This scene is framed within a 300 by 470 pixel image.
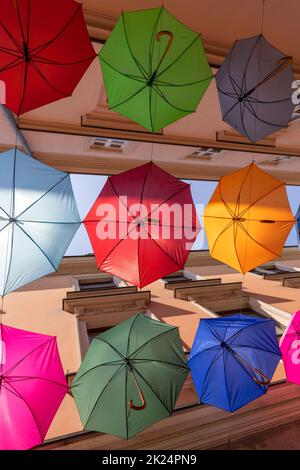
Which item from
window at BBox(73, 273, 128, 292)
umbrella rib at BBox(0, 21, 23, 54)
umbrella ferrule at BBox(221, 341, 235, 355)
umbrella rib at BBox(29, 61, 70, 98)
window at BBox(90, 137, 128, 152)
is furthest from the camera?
window at BBox(73, 273, 128, 292)

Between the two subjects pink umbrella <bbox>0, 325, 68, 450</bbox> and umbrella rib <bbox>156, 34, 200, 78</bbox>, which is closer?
pink umbrella <bbox>0, 325, 68, 450</bbox>

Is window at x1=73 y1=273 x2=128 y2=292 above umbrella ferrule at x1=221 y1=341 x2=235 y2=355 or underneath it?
above

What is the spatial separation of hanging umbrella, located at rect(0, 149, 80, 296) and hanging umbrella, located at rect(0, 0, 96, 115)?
3.99 feet

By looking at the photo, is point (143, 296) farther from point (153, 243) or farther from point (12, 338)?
point (12, 338)

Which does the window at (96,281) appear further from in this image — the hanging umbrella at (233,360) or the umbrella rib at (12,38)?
the umbrella rib at (12,38)

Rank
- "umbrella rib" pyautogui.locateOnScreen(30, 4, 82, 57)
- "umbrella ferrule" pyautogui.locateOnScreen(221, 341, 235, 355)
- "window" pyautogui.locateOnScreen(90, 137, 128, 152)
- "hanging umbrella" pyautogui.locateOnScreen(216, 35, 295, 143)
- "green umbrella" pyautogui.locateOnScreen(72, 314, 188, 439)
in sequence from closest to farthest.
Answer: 1. "umbrella rib" pyautogui.locateOnScreen(30, 4, 82, 57)
2. "green umbrella" pyautogui.locateOnScreen(72, 314, 188, 439)
3. "hanging umbrella" pyautogui.locateOnScreen(216, 35, 295, 143)
4. "umbrella ferrule" pyautogui.locateOnScreen(221, 341, 235, 355)
5. "window" pyautogui.locateOnScreen(90, 137, 128, 152)

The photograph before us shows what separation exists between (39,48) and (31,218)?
3.06m

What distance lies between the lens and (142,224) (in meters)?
5.79

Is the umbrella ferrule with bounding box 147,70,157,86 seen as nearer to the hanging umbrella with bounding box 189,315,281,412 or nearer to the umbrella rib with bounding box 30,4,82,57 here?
the umbrella rib with bounding box 30,4,82,57

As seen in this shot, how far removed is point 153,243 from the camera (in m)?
5.97

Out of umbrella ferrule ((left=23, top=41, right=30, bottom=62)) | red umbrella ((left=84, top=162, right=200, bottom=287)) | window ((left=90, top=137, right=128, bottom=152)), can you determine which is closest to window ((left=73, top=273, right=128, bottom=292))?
window ((left=90, top=137, right=128, bottom=152))

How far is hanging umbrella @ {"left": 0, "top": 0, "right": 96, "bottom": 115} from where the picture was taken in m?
3.97

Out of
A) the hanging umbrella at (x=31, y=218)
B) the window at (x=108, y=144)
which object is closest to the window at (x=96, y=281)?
the window at (x=108, y=144)

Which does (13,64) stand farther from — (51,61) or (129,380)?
(129,380)
